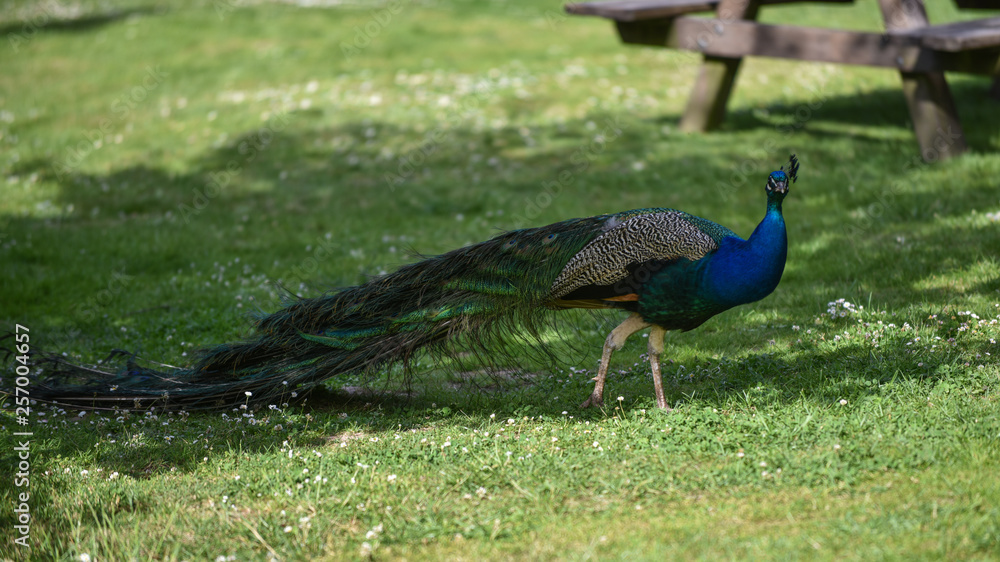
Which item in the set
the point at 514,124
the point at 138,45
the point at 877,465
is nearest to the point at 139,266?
the point at 514,124

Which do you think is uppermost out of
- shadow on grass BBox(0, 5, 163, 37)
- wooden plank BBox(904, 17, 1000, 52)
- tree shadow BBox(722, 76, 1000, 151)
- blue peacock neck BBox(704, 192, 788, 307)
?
blue peacock neck BBox(704, 192, 788, 307)

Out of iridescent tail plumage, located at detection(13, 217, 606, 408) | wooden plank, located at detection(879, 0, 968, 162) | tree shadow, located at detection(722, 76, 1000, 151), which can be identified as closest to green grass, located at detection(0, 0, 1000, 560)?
tree shadow, located at detection(722, 76, 1000, 151)

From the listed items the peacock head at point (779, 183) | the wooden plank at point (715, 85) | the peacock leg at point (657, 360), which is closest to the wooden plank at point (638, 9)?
the wooden plank at point (715, 85)

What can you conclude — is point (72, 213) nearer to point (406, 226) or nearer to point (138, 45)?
point (406, 226)

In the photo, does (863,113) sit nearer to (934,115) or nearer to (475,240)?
(934,115)

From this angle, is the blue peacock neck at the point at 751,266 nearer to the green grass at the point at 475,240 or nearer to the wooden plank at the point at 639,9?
the green grass at the point at 475,240

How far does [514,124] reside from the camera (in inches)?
479

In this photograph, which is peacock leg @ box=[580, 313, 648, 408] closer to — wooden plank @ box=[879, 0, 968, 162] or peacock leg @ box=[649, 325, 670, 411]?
peacock leg @ box=[649, 325, 670, 411]

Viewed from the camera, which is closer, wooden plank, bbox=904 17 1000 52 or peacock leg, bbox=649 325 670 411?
peacock leg, bbox=649 325 670 411

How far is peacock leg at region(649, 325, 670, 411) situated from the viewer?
5.21 m

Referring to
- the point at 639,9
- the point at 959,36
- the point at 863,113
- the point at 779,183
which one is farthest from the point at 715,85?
the point at 779,183

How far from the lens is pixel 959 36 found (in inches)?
352

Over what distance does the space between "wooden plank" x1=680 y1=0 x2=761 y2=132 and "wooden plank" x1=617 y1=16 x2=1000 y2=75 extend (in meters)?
0.23

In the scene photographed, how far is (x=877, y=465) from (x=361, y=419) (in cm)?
298
